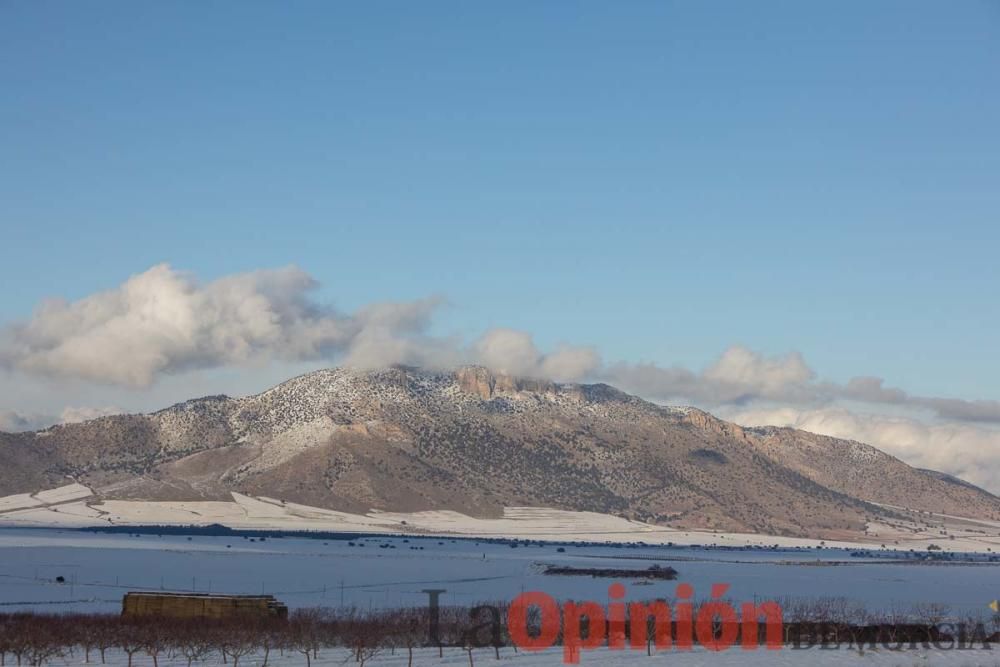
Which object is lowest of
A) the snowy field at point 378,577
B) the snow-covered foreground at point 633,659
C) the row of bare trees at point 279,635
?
the snow-covered foreground at point 633,659

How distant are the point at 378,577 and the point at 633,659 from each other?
71057mm

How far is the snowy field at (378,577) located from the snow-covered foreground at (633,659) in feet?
87.8

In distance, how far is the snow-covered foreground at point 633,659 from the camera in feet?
202

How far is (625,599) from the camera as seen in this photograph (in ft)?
352

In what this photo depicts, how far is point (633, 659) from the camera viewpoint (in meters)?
64.0

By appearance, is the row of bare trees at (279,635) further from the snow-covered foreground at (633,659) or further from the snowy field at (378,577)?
the snowy field at (378,577)

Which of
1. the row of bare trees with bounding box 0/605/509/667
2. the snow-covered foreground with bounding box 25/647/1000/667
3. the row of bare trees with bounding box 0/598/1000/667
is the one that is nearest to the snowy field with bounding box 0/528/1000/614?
the row of bare trees with bounding box 0/598/1000/667

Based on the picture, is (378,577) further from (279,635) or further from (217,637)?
(217,637)

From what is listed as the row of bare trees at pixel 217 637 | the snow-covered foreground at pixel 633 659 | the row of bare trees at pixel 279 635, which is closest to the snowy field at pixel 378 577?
the row of bare trees at pixel 279 635

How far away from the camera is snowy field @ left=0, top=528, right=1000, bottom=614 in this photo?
10438cm

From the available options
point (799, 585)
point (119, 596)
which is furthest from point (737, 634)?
point (799, 585)

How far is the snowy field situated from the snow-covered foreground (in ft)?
87.8

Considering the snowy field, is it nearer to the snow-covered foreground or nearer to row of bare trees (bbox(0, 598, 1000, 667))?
row of bare trees (bbox(0, 598, 1000, 667))

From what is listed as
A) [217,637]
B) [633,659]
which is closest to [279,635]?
[217,637]
